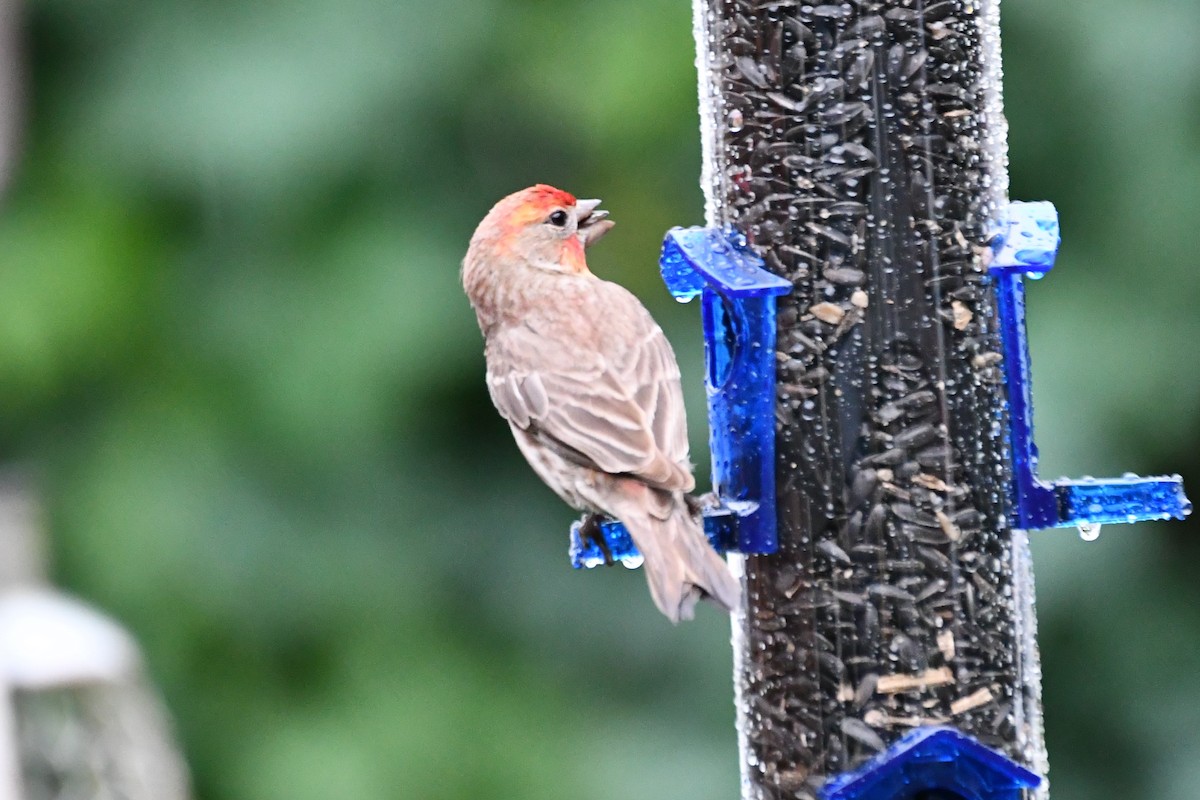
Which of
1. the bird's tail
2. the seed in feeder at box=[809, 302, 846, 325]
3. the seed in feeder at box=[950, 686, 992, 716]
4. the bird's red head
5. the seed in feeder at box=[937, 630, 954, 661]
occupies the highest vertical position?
the bird's red head

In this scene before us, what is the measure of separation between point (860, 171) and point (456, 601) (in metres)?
2.45

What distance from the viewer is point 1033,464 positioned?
3.99 metres

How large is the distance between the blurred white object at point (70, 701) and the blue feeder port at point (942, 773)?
2.44 m

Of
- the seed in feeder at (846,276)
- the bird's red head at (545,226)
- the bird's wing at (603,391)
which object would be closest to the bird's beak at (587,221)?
the bird's red head at (545,226)

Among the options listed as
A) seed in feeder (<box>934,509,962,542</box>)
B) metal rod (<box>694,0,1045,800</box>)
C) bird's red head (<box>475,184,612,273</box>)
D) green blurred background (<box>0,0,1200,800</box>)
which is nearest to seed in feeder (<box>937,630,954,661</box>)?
metal rod (<box>694,0,1045,800</box>)

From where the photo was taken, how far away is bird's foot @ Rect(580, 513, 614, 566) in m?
4.14

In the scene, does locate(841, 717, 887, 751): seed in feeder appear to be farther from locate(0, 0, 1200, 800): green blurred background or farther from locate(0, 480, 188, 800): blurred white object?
locate(0, 480, 188, 800): blurred white object

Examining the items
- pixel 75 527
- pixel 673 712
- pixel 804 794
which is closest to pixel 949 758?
pixel 804 794

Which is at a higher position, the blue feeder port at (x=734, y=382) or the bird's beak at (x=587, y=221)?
the bird's beak at (x=587, y=221)

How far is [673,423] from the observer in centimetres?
427

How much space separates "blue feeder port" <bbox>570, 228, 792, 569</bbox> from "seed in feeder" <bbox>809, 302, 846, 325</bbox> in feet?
0.25

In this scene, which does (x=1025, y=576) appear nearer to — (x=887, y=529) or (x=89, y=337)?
Answer: (x=887, y=529)

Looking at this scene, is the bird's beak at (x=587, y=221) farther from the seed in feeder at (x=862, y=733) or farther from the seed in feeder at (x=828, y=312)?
the seed in feeder at (x=862, y=733)

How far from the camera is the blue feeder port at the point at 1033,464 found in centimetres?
392
